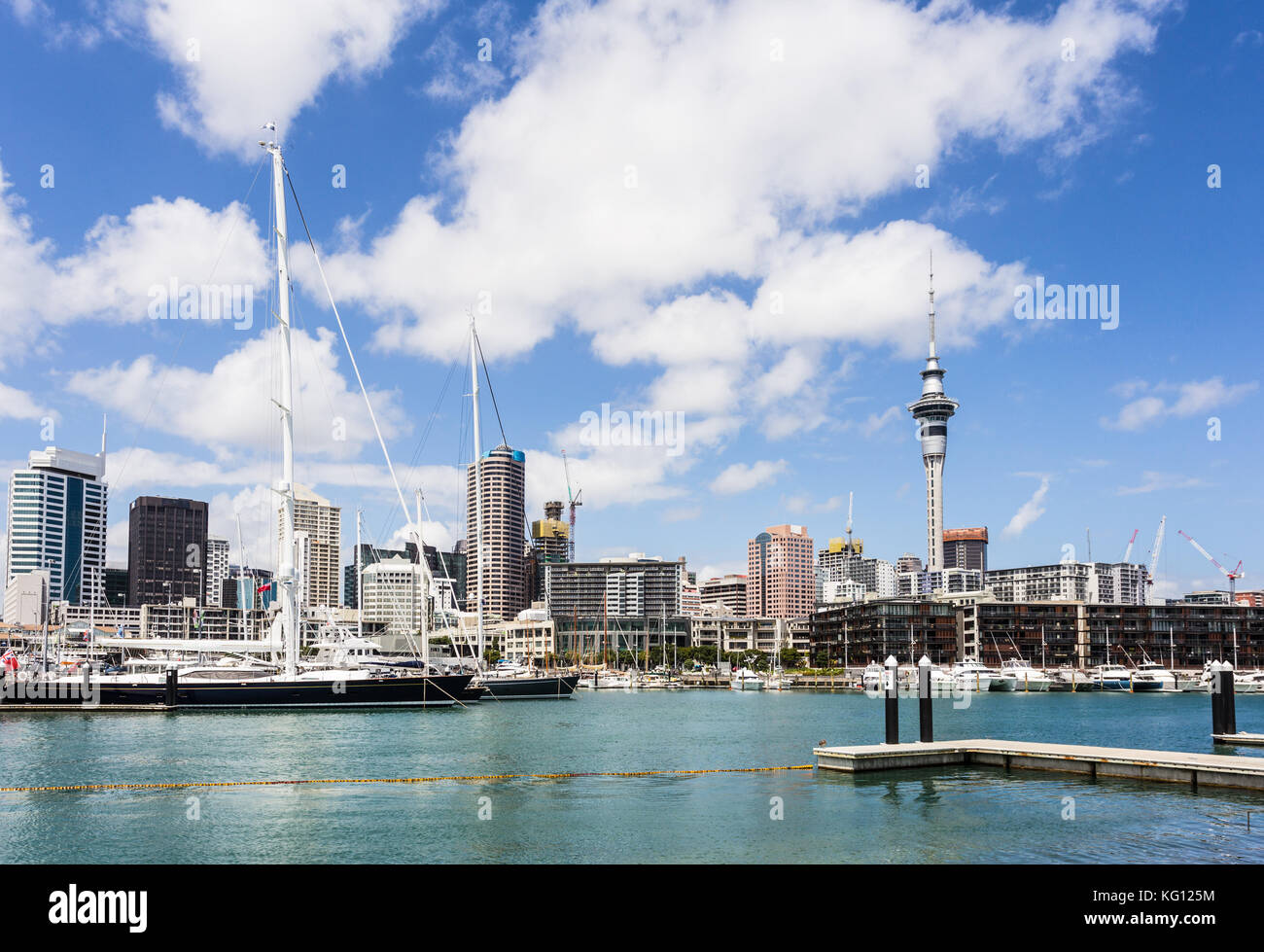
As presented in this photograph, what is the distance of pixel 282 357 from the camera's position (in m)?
85.9

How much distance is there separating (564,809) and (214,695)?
212 feet

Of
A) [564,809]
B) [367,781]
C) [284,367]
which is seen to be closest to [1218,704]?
[564,809]

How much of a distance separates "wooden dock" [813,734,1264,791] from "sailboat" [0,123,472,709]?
58309 mm

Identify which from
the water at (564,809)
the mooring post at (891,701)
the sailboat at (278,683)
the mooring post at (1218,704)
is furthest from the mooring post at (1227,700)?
the sailboat at (278,683)

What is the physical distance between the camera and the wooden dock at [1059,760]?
35.5m

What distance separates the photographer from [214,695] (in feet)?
292

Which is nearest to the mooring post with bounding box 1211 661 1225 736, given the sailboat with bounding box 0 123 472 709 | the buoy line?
the buoy line

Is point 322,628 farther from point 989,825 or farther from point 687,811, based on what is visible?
point 989,825

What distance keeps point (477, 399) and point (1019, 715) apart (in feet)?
213

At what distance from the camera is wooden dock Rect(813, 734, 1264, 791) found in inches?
1396

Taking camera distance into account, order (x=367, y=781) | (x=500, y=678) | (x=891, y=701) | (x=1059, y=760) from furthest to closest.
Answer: (x=500, y=678) → (x=891, y=701) → (x=367, y=781) → (x=1059, y=760)

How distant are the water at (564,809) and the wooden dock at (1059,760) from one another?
591 mm

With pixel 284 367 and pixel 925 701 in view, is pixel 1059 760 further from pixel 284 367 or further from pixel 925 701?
pixel 284 367
